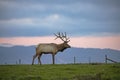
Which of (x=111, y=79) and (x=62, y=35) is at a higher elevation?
(x=62, y=35)

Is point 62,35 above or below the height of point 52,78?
above

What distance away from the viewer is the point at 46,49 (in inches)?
2089

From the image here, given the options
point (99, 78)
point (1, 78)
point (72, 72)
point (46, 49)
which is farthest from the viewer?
point (46, 49)

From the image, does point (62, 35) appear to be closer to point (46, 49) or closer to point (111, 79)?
point (46, 49)

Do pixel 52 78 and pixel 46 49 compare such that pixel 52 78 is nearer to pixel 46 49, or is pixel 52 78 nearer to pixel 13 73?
pixel 13 73

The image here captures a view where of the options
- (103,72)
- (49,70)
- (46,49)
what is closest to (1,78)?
(49,70)

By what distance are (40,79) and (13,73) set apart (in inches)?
210

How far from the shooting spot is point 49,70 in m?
40.0

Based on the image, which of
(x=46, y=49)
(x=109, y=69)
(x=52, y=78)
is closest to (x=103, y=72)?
(x=109, y=69)

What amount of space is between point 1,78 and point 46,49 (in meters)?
18.5

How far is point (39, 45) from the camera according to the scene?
2104 inches

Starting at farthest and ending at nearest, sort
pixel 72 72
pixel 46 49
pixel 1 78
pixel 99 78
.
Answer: pixel 46 49, pixel 72 72, pixel 1 78, pixel 99 78

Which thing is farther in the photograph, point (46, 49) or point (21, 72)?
point (46, 49)

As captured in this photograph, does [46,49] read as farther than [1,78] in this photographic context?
Yes
